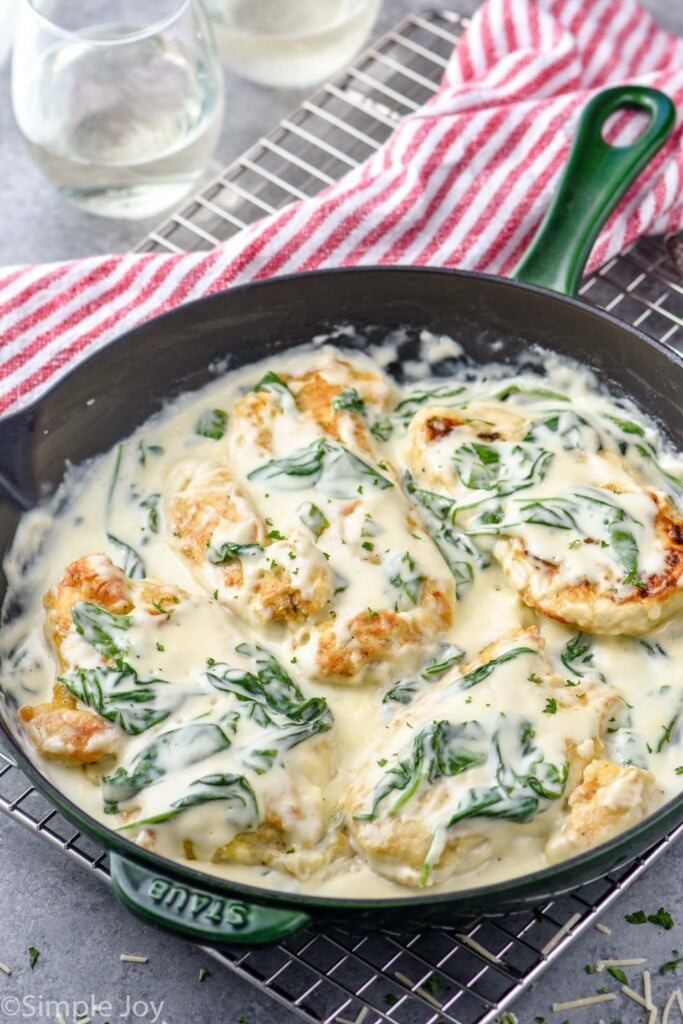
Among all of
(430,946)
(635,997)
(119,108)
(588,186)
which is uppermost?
(588,186)

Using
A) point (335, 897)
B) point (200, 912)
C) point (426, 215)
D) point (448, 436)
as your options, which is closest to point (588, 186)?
point (426, 215)

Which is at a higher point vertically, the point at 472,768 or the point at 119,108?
the point at 472,768

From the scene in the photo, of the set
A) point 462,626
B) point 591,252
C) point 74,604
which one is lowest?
point 74,604

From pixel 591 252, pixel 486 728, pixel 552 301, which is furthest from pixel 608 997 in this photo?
pixel 591 252

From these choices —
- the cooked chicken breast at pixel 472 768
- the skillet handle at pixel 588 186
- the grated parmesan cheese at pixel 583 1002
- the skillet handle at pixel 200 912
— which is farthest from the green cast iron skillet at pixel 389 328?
the grated parmesan cheese at pixel 583 1002

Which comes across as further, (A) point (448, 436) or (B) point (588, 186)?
(B) point (588, 186)

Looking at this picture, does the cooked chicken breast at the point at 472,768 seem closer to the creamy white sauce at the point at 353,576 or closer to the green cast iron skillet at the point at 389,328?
the creamy white sauce at the point at 353,576

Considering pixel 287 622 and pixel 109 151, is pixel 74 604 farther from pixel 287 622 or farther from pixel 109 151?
pixel 109 151

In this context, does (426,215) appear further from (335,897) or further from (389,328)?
(335,897)
